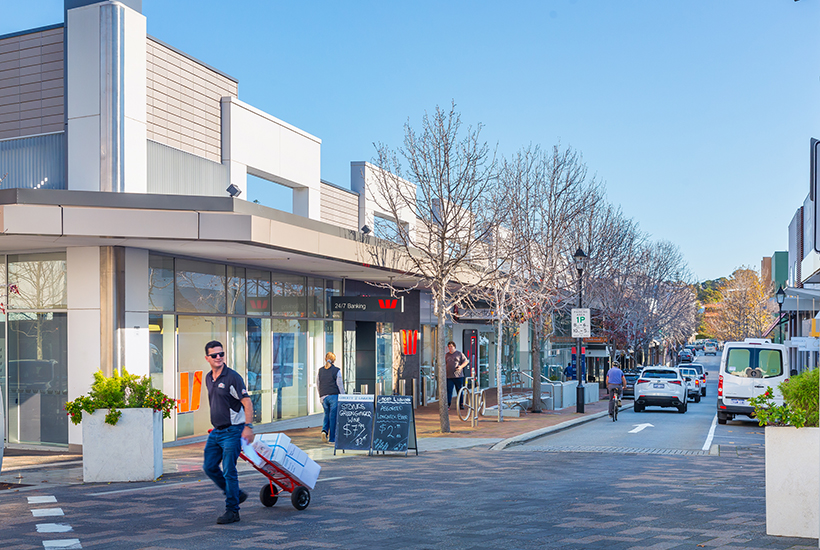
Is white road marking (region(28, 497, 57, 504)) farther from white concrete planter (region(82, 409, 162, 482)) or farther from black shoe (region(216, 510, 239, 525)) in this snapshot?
black shoe (region(216, 510, 239, 525))

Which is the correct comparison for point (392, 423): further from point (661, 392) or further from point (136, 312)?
point (661, 392)

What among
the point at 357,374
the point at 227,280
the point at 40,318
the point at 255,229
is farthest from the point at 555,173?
the point at 40,318

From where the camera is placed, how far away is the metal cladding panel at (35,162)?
15.3m

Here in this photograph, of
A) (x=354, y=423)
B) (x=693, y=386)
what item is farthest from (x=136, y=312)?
(x=693, y=386)

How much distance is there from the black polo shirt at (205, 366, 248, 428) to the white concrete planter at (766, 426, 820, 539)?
17.2 feet

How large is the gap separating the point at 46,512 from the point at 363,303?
533 inches

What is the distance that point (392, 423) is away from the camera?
1448cm

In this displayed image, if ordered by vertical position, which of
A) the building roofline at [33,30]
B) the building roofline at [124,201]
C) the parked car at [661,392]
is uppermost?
the building roofline at [33,30]

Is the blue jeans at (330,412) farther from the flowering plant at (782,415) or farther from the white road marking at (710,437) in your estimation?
the flowering plant at (782,415)

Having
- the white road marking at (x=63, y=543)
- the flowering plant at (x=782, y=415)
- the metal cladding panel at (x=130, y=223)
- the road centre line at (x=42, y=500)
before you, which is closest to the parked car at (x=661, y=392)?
the metal cladding panel at (x=130, y=223)

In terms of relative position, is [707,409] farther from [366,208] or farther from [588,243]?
[366,208]

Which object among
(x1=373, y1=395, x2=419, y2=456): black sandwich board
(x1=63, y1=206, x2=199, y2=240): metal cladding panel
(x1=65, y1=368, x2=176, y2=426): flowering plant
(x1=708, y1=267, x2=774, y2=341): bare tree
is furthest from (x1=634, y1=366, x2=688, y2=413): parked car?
(x1=708, y1=267, x2=774, y2=341): bare tree

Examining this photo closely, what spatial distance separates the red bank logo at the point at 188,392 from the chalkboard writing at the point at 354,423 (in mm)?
3675

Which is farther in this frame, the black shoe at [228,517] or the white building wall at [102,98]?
the white building wall at [102,98]
